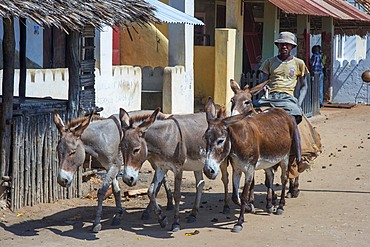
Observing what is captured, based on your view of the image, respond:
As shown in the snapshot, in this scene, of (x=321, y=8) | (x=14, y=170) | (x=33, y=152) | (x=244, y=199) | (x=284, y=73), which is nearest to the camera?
(x=244, y=199)

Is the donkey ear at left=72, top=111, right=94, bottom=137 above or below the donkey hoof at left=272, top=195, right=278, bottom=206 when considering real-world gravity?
above

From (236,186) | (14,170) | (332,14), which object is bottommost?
(236,186)

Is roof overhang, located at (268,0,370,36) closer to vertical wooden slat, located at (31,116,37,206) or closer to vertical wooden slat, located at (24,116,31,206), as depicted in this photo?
vertical wooden slat, located at (31,116,37,206)

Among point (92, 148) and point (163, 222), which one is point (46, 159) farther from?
point (163, 222)

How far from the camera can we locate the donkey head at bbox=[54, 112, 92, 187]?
8.41 meters

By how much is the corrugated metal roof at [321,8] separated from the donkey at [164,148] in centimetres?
909

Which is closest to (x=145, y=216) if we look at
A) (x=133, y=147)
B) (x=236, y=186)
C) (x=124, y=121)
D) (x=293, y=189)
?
(x=236, y=186)

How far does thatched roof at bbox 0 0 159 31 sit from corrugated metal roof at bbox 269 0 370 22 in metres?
8.08

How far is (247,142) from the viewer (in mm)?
8969

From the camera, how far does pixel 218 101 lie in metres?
19.4

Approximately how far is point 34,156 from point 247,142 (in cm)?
269

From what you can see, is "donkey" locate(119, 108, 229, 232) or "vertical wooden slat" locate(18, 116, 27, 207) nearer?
"donkey" locate(119, 108, 229, 232)

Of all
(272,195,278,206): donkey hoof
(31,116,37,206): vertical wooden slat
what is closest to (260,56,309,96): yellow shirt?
(272,195,278,206): donkey hoof

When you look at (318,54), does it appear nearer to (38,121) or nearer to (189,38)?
(189,38)
